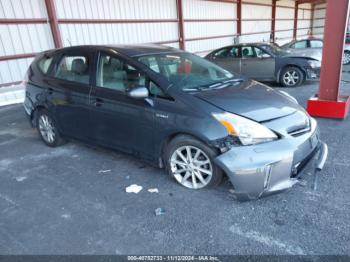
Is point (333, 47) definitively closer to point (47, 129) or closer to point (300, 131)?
point (300, 131)

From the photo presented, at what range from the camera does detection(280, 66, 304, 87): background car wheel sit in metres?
7.84

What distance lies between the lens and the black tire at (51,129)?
4090 mm

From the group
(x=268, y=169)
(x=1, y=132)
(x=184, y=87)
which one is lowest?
(x=1, y=132)

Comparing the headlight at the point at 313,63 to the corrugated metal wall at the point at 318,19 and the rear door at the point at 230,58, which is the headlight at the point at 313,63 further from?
the corrugated metal wall at the point at 318,19

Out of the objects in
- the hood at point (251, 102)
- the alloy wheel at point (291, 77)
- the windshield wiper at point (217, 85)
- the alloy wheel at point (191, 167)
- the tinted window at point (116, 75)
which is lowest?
the alloy wheel at point (291, 77)

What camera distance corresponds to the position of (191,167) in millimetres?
2805

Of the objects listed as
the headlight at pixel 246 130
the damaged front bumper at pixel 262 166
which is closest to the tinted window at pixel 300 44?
the damaged front bumper at pixel 262 166

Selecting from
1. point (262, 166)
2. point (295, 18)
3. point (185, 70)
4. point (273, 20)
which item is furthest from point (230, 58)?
point (295, 18)

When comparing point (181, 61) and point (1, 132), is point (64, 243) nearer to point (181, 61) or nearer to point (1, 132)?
point (181, 61)

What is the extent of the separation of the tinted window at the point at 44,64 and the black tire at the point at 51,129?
0.60m

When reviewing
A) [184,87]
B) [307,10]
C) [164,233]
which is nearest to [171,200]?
[164,233]

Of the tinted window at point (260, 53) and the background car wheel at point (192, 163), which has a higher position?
the tinted window at point (260, 53)

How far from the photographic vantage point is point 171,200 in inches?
109

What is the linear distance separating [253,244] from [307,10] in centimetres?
2807
